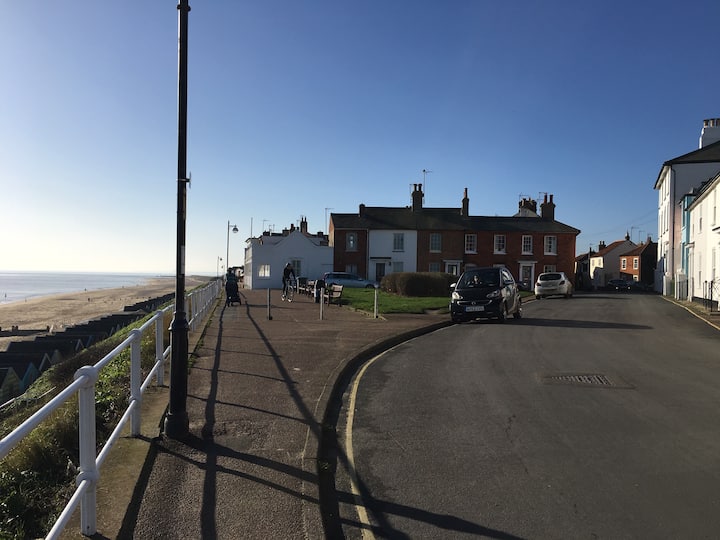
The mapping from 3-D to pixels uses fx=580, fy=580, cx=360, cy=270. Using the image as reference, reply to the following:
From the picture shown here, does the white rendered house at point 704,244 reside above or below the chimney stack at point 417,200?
below

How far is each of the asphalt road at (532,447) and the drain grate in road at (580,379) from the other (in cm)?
3

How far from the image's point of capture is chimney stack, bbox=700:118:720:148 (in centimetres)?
4328

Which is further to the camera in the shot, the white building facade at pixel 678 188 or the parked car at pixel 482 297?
the white building facade at pixel 678 188

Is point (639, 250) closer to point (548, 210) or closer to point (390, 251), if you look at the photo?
point (548, 210)

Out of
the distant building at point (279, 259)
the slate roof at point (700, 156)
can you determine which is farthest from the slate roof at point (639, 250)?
the distant building at point (279, 259)

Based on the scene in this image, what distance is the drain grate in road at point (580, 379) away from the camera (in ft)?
29.1

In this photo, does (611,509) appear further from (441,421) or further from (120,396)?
(120,396)

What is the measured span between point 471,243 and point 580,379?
143 feet

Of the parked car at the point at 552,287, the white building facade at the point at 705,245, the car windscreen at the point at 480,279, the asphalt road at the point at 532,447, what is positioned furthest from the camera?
the parked car at the point at 552,287

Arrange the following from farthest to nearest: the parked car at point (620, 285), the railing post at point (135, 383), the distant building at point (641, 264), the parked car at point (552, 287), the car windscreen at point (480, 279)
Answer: the distant building at point (641, 264), the parked car at point (620, 285), the parked car at point (552, 287), the car windscreen at point (480, 279), the railing post at point (135, 383)

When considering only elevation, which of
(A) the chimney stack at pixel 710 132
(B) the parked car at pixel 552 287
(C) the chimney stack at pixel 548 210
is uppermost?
(A) the chimney stack at pixel 710 132

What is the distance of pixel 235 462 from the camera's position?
5.01m

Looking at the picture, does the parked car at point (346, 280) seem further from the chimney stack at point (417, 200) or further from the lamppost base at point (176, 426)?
the lamppost base at point (176, 426)

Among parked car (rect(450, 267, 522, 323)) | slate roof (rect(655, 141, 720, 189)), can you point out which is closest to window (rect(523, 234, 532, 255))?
slate roof (rect(655, 141, 720, 189))
